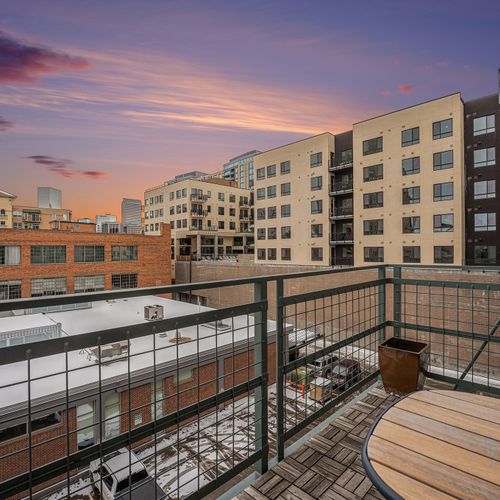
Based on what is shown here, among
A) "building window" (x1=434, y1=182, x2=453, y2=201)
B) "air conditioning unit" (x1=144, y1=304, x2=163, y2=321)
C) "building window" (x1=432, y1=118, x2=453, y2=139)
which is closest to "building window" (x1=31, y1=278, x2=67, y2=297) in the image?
"air conditioning unit" (x1=144, y1=304, x2=163, y2=321)

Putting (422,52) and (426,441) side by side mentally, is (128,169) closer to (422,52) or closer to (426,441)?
(422,52)

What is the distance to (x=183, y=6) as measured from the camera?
950cm

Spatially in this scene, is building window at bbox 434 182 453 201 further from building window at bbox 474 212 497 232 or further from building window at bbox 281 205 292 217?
building window at bbox 281 205 292 217

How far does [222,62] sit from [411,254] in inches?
644

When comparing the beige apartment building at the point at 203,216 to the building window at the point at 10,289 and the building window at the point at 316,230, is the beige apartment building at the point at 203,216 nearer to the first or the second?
the building window at the point at 316,230

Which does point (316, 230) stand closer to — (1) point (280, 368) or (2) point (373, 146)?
(2) point (373, 146)

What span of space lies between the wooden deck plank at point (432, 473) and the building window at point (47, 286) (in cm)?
2684

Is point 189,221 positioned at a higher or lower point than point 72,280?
higher

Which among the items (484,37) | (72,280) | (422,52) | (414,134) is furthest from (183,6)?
(72,280)

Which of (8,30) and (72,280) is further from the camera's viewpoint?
(72,280)

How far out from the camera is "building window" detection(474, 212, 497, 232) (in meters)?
19.6

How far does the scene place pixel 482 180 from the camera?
2012 centimetres

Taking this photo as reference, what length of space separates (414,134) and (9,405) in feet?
79.7

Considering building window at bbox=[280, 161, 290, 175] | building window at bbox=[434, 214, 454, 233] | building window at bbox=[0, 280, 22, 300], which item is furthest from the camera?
building window at bbox=[280, 161, 290, 175]
